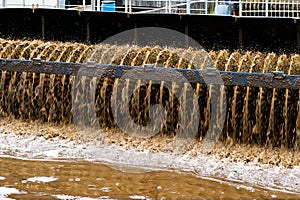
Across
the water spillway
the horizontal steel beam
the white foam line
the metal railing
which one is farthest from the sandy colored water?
the metal railing

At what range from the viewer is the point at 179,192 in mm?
12016

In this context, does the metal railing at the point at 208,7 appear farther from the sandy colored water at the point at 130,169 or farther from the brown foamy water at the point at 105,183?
the brown foamy water at the point at 105,183

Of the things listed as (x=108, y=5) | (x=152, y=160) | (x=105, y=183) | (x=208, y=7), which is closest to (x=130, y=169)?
(x=152, y=160)

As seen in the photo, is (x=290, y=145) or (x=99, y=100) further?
(x=99, y=100)

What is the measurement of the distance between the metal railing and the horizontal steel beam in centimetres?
480

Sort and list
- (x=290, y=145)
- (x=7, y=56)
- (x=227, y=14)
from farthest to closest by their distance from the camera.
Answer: (x=227, y=14)
(x=7, y=56)
(x=290, y=145)

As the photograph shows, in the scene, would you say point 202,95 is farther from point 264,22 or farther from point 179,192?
point 264,22

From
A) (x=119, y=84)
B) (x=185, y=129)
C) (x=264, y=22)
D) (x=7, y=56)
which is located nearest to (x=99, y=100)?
(x=119, y=84)

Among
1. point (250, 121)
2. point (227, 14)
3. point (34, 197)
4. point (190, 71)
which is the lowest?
point (34, 197)

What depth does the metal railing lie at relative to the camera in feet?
66.0

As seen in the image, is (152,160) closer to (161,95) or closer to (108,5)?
(161,95)

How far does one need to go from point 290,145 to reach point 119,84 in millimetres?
3787

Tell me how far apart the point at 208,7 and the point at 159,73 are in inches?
372

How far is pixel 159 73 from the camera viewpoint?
14.5 metres
